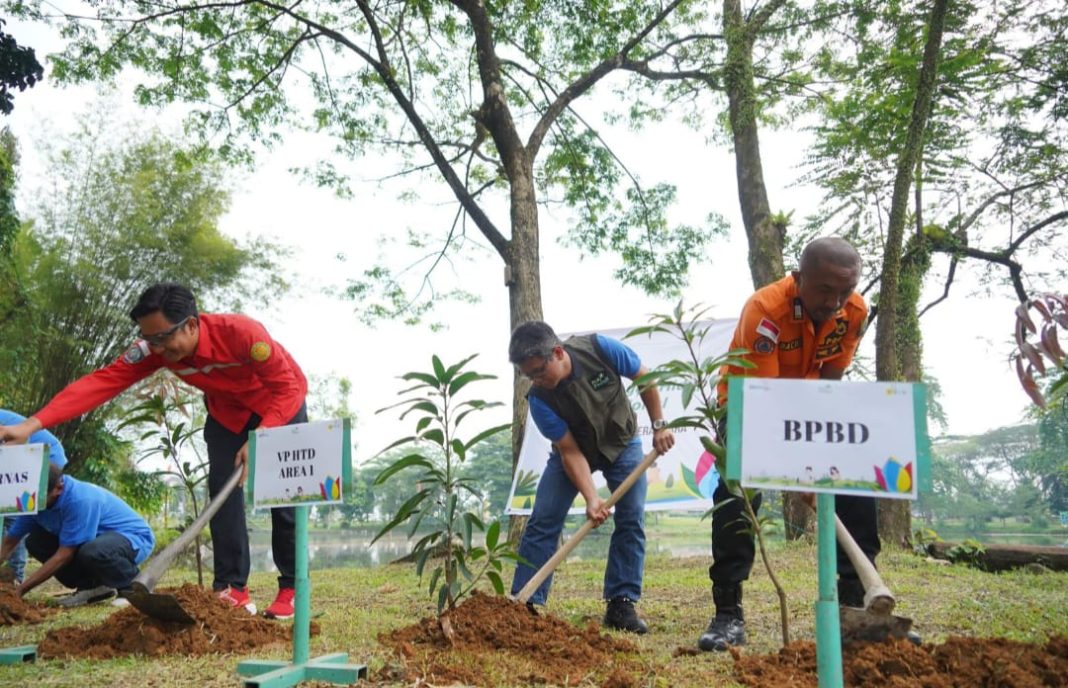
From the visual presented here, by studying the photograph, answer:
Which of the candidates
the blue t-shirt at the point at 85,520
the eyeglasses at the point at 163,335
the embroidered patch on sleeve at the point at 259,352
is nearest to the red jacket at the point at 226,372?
the embroidered patch on sleeve at the point at 259,352

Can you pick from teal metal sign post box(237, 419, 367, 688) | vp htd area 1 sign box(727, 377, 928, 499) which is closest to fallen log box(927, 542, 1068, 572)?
vp htd area 1 sign box(727, 377, 928, 499)

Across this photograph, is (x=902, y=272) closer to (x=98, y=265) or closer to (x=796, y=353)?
(x=796, y=353)

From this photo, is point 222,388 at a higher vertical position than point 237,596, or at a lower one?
higher

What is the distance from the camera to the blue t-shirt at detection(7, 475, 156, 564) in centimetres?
410

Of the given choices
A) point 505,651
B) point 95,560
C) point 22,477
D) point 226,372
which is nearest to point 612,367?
point 505,651

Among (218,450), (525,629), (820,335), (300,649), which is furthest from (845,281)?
(218,450)

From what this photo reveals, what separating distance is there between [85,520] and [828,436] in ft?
13.0

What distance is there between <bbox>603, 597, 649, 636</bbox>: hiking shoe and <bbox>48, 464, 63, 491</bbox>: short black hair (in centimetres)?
273

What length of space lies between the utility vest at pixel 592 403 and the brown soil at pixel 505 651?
Result: 2.67 ft

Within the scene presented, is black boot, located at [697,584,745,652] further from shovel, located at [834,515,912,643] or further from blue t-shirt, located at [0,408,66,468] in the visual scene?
blue t-shirt, located at [0,408,66,468]

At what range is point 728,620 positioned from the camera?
→ 2.69m

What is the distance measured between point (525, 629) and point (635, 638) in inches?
23.5

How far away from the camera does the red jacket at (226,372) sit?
119 inches

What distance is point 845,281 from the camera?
2.29m
